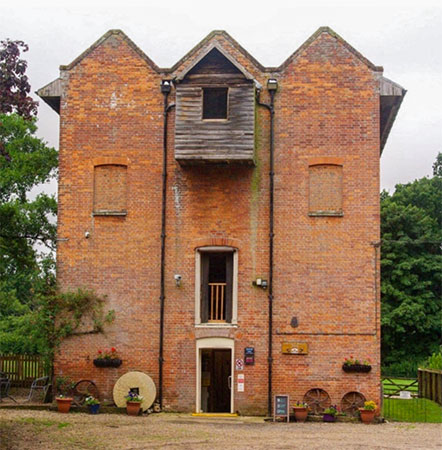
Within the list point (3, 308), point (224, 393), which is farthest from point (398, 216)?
point (224, 393)

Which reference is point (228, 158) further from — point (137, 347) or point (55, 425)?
point (55, 425)

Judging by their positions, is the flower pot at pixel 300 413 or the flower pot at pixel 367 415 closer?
the flower pot at pixel 367 415

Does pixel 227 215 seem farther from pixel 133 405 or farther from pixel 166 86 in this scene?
pixel 133 405

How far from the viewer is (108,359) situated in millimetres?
24391

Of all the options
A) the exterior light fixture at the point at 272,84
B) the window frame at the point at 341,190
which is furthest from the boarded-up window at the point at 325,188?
the exterior light fixture at the point at 272,84

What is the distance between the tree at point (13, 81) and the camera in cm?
1705

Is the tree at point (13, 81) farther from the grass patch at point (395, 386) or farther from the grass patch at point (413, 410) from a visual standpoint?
the grass patch at point (395, 386)

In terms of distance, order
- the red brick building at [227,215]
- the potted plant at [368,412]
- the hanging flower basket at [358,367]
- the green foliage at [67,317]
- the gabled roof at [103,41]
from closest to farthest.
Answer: the potted plant at [368,412] < the hanging flower basket at [358,367] < the red brick building at [227,215] < the green foliage at [67,317] < the gabled roof at [103,41]

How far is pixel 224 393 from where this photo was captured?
89.8ft

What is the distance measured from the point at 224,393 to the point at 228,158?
8.41 m

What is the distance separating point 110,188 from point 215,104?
420cm

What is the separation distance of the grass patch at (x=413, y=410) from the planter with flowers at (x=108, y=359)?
28.6 ft

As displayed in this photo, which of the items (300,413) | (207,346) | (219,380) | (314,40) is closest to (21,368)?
(219,380)

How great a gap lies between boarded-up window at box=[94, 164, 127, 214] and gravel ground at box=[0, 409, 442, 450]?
634 centimetres
